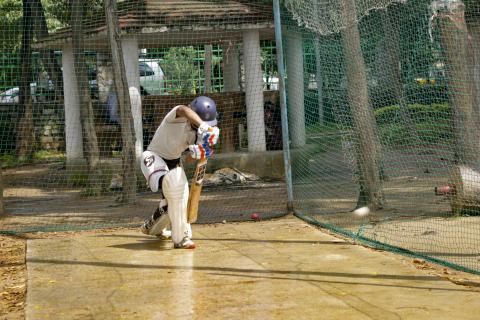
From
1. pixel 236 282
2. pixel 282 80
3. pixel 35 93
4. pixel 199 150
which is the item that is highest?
pixel 35 93

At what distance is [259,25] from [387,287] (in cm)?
1025

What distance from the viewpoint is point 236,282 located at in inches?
258

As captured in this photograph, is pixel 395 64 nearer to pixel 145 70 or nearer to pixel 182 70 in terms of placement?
pixel 182 70

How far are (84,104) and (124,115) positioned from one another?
238 centimetres

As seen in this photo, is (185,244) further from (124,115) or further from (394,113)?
(124,115)

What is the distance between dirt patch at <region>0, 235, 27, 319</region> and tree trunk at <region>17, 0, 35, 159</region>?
1018 cm

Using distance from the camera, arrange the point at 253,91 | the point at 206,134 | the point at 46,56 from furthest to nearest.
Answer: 1. the point at 46,56
2. the point at 253,91
3. the point at 206,134

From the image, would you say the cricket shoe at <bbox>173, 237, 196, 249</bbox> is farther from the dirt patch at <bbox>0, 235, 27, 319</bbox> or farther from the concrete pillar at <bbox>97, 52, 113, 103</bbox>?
the concrete pillar at <bbox>97, 52, 113, 103</bbox>

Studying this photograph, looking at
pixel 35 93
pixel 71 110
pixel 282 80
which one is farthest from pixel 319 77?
pixel 35 93

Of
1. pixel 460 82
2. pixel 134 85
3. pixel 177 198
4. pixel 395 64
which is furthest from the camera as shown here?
pixel 134 85

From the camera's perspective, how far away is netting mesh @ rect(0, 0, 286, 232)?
1233 centimetres

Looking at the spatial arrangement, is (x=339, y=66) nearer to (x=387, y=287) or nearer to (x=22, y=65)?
(x=387, y=287)

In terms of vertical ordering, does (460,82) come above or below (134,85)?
below

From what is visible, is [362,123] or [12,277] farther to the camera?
[362,123]
